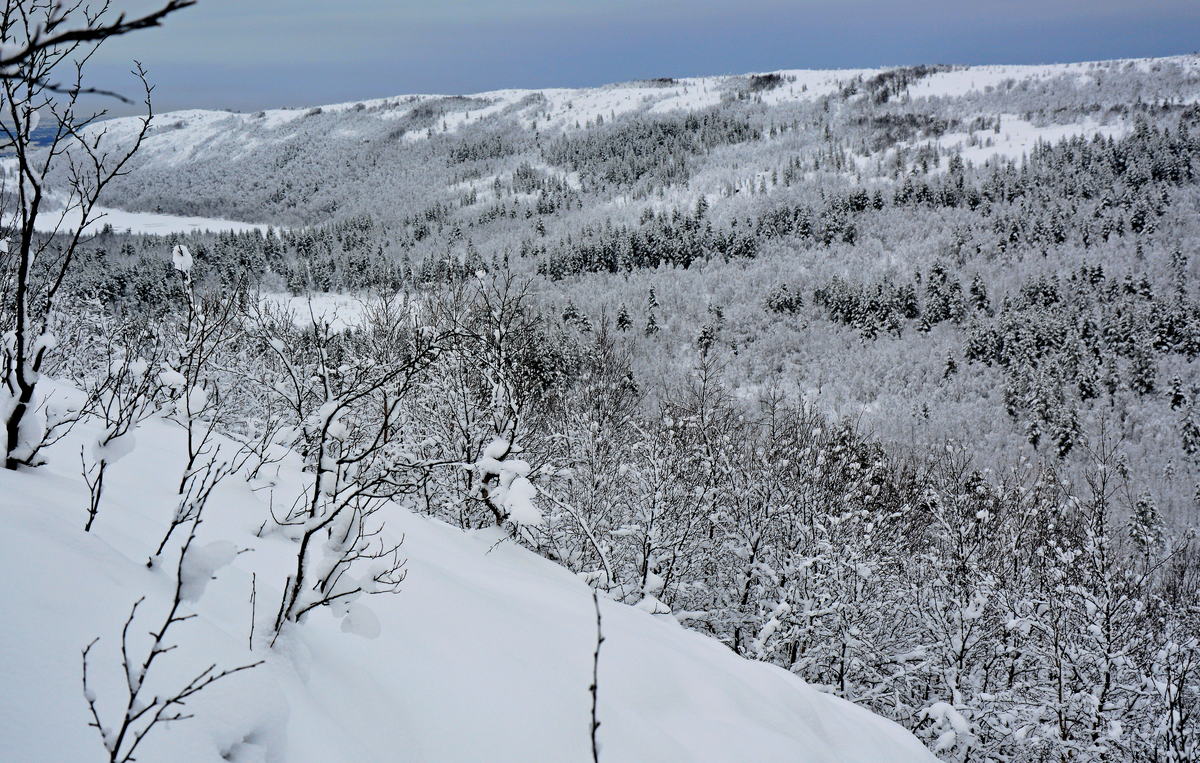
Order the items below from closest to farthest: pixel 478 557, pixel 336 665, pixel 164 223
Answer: pixel 336 665 < pixel 478 557 < pixel 164 223

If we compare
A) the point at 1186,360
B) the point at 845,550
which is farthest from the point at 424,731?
the point at 1186,360

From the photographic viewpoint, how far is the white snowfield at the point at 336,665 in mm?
1524

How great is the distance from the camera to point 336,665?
239 cm

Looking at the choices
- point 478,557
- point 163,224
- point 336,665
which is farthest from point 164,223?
point 336,665

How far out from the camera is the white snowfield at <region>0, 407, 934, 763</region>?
1.52 metres

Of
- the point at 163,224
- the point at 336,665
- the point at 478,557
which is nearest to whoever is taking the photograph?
the point at 336,665

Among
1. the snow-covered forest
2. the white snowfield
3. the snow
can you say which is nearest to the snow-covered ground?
the snow

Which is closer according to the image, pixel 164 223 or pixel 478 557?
pixel 478 557

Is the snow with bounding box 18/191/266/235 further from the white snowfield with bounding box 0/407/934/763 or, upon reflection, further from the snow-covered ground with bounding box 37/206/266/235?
the white snowfield with bounding box 0/407/934/763

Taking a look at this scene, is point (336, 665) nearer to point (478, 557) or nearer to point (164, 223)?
point (478, 557)

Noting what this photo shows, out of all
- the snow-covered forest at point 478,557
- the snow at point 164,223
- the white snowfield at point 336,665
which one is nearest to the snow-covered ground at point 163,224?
the snow at point 164,223

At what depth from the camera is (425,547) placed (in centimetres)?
487

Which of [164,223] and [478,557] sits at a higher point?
[164,223]

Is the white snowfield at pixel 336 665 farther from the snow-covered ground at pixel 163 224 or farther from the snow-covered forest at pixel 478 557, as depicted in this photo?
the snow-covered ground at pixel 163 224
